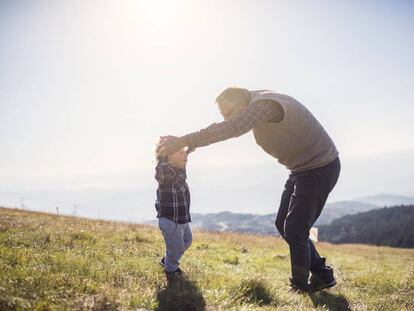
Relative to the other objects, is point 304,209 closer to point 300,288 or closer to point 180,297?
point 300,288

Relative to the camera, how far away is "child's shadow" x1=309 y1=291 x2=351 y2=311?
549cm

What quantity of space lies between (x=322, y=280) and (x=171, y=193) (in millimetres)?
3044

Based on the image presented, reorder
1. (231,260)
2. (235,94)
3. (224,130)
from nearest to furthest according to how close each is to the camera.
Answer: (224,130) < (235,94) < (231,260)

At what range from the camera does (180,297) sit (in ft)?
15.2

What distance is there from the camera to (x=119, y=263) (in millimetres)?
6625

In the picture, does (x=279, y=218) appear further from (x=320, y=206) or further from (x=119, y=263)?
(x=119, y=263)

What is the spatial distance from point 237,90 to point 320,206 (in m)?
2.39

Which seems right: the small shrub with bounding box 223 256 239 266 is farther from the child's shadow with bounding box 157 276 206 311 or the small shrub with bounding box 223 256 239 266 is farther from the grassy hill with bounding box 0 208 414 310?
the child's shadow with bounding box 157 276 206 311

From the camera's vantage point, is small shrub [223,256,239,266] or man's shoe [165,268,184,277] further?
small shrub [223,256,239,266]

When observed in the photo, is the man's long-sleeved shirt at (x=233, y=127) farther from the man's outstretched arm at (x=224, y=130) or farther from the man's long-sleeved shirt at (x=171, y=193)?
the man's long-sleeved shirt at (x=171, y=193)

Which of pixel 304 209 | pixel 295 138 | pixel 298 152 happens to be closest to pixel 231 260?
pixel 304 209

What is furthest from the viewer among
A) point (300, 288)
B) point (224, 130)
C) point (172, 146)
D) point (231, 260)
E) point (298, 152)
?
point (231, 260)

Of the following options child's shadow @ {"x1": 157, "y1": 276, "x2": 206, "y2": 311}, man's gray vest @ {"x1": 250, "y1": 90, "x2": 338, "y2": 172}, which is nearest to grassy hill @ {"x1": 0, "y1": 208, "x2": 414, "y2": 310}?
child's shadow @ {"x1": 157, "y1": 276, "x2": 206, "y2": 311}

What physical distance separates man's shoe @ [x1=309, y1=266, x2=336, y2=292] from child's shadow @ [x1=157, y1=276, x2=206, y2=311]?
225 centimetres
